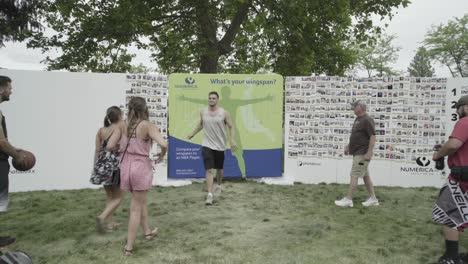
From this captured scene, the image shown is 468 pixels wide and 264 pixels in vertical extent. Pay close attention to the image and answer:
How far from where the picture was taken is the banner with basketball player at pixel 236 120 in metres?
8.76

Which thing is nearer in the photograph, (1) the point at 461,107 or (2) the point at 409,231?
(1) the point at 461,107

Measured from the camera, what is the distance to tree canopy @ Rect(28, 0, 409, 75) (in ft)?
43.9

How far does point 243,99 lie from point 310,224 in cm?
409

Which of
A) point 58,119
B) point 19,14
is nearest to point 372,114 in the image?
point 58,119

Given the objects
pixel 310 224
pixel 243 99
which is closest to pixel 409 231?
pixel 310 224

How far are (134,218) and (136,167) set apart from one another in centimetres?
55

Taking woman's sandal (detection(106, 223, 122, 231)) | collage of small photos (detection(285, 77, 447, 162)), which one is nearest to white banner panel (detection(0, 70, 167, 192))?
woman's sandal (detection(106, 223, 122, 231))

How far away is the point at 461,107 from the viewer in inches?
165

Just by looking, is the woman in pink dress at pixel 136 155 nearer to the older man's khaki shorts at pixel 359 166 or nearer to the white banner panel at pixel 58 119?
the older man's khaki shorts at pixel 359 166

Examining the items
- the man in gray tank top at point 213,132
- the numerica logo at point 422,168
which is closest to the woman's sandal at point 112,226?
the man in gray tank top at point 213,132

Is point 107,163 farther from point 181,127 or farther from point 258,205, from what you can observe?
point 181,127

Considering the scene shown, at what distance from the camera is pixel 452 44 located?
3750 cm

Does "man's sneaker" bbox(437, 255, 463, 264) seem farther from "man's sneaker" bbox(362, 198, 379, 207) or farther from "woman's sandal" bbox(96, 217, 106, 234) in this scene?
"woman's sandal" bbox(96, 217, 106, 234)

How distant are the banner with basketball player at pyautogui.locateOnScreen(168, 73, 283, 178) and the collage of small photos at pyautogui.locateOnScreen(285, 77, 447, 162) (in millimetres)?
388
